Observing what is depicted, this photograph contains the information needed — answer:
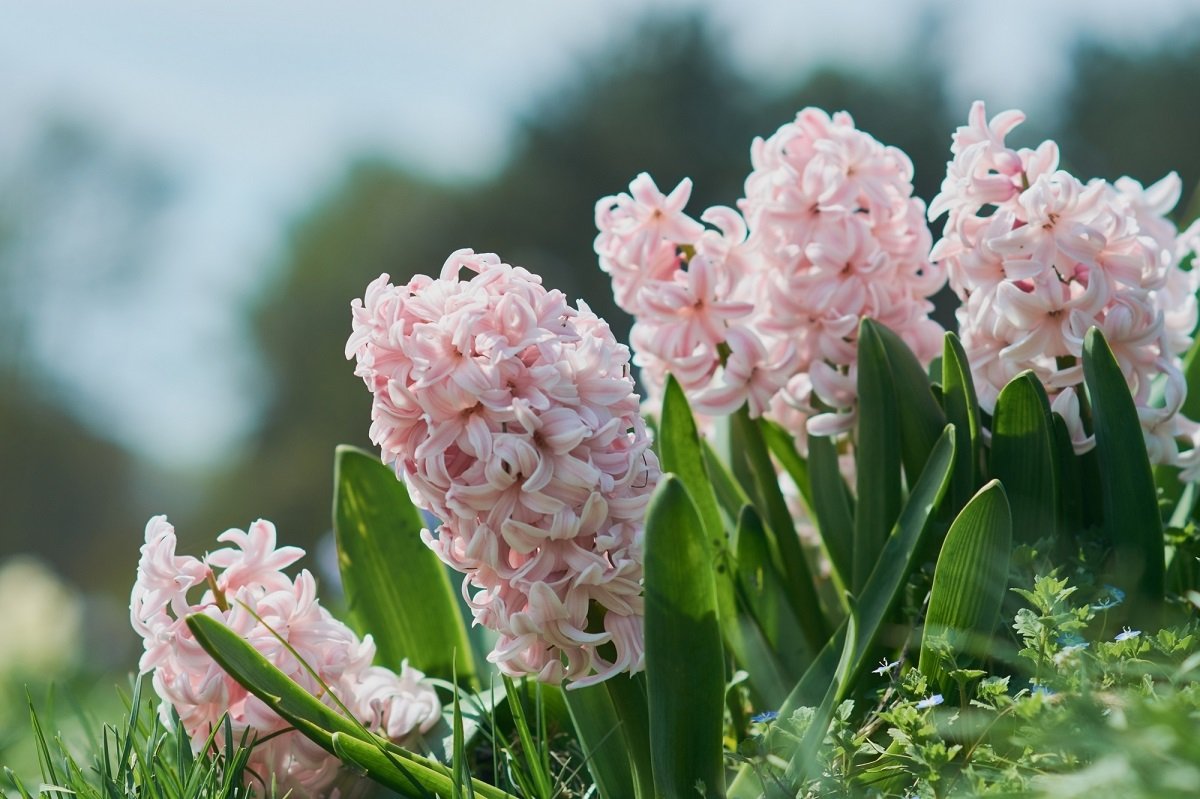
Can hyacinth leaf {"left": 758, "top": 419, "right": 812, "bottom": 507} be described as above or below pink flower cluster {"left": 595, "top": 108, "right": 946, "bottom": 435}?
below

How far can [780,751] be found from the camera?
1.25 m

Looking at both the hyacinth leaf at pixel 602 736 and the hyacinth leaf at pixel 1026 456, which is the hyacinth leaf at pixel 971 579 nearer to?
the hyacinth leaf at pixel 1026 456

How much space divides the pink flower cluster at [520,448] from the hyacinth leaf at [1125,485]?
0.52m

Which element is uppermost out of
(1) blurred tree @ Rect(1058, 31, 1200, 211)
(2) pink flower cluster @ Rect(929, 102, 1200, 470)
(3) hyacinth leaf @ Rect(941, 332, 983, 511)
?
(1) blurred tree @ Rect(1058, 31, 1200, 211)

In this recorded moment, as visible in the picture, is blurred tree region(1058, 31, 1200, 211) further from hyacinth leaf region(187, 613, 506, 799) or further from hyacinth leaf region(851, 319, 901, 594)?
hyacinth leaf region(187, 613, 506, 799)

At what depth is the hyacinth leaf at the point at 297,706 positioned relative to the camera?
1.21 meters

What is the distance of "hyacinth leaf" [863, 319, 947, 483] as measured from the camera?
1486 millimetres

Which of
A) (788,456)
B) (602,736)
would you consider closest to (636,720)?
(602,736)

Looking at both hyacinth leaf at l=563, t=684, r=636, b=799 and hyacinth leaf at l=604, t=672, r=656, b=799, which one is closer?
hyacinth leaf at l=604, t=672, r=656, b=799

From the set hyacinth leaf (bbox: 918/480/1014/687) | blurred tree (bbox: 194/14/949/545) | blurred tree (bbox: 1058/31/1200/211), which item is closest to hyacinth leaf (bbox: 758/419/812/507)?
hyacinth leaf (bbox: 918/480/1014/687)

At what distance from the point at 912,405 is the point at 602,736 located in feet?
1.90

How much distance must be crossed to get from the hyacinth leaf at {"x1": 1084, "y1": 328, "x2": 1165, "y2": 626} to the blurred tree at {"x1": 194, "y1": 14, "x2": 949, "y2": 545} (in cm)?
1585

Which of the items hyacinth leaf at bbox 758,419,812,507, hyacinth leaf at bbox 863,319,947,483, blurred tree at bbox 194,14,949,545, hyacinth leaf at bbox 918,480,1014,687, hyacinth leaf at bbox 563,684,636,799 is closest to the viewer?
hyacinth leaf at bbox 918,480,1014,687

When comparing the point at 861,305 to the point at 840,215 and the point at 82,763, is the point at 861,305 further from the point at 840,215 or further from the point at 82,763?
the point at 82,763
